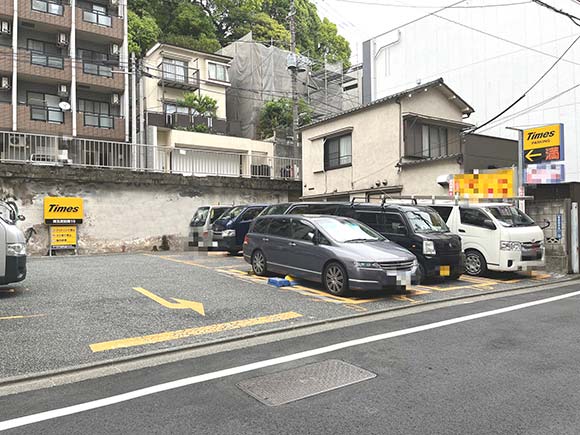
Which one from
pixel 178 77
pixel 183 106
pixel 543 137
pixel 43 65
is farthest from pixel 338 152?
pixel 43 65

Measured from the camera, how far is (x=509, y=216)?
1122 centimetres

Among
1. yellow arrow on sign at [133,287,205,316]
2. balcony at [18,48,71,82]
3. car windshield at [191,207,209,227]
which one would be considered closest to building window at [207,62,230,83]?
balcony at [18,48,71,82]

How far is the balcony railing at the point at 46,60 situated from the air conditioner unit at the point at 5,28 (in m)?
1.59

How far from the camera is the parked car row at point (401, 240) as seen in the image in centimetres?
840

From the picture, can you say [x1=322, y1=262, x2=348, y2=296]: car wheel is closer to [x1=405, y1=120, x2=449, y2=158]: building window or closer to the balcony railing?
[x1=405, y1=120, x2=449, y2=158]: building window

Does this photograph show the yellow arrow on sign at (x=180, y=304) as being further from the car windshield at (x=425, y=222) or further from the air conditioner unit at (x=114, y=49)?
the air conditioner unit at (x=114, y=49)

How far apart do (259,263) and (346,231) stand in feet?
7.78

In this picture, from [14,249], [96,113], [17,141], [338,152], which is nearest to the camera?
[14,249]

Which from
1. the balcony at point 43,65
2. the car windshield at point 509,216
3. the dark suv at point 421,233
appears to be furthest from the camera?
the balcony at point 43,65

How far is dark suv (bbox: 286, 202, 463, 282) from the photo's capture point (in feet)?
32.0

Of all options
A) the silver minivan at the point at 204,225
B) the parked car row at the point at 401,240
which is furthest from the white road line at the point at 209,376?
the silver minivan at the point at 204,225

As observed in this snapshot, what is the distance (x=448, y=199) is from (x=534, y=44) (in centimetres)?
1482

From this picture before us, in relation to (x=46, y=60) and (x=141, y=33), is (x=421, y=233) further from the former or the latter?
(x=141, y=33)

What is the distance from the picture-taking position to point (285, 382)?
4.22 m
